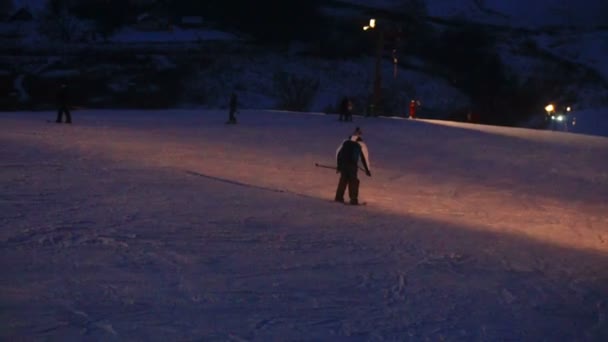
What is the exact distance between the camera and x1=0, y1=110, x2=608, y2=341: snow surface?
6195 millimetres

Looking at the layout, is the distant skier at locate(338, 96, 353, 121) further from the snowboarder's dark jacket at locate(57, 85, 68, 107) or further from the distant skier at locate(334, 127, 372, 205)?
the distant skier at locate(334, 127, 372, 205)

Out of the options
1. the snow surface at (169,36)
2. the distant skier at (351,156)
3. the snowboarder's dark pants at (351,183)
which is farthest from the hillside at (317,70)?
the distant skier at (351,156)

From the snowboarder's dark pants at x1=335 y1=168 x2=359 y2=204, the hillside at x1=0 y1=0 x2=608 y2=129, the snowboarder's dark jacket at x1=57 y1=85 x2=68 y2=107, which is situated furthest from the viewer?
the hillside at x1=0 y1=0 x2=608 y2=129

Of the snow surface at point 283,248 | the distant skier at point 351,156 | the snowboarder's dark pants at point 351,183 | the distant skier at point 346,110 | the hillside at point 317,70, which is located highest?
the hillside at point 317,70

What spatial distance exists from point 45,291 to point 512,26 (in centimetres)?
7383

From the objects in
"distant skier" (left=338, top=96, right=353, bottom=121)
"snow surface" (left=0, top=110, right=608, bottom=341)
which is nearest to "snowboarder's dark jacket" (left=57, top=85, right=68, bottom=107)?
"snow surface" (left=0, top=110, right=608, bottom=341)

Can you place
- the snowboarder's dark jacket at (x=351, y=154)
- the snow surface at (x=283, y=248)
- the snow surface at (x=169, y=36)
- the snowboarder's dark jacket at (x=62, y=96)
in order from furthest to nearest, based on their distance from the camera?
the snow surface at (x=169, y=36) → the snowboarder's dark jacket at (x=62, y=96) → the snowboarder's dark jacket at (x=351, y=154) → the snow surface at (x=283, y=248)

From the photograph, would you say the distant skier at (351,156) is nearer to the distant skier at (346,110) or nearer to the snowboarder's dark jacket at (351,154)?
the snowboarder's dark jacket at (351,154)

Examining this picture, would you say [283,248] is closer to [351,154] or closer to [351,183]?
[351,154]

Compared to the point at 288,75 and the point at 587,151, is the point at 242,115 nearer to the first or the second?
the point at 587,151

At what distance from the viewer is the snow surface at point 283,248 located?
6.20m

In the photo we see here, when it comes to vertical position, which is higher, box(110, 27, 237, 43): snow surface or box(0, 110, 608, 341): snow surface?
box(110, 27, 237, 43): snow surface

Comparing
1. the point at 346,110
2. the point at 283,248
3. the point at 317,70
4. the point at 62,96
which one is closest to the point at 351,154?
the point at 283,248

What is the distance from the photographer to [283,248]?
902cm
